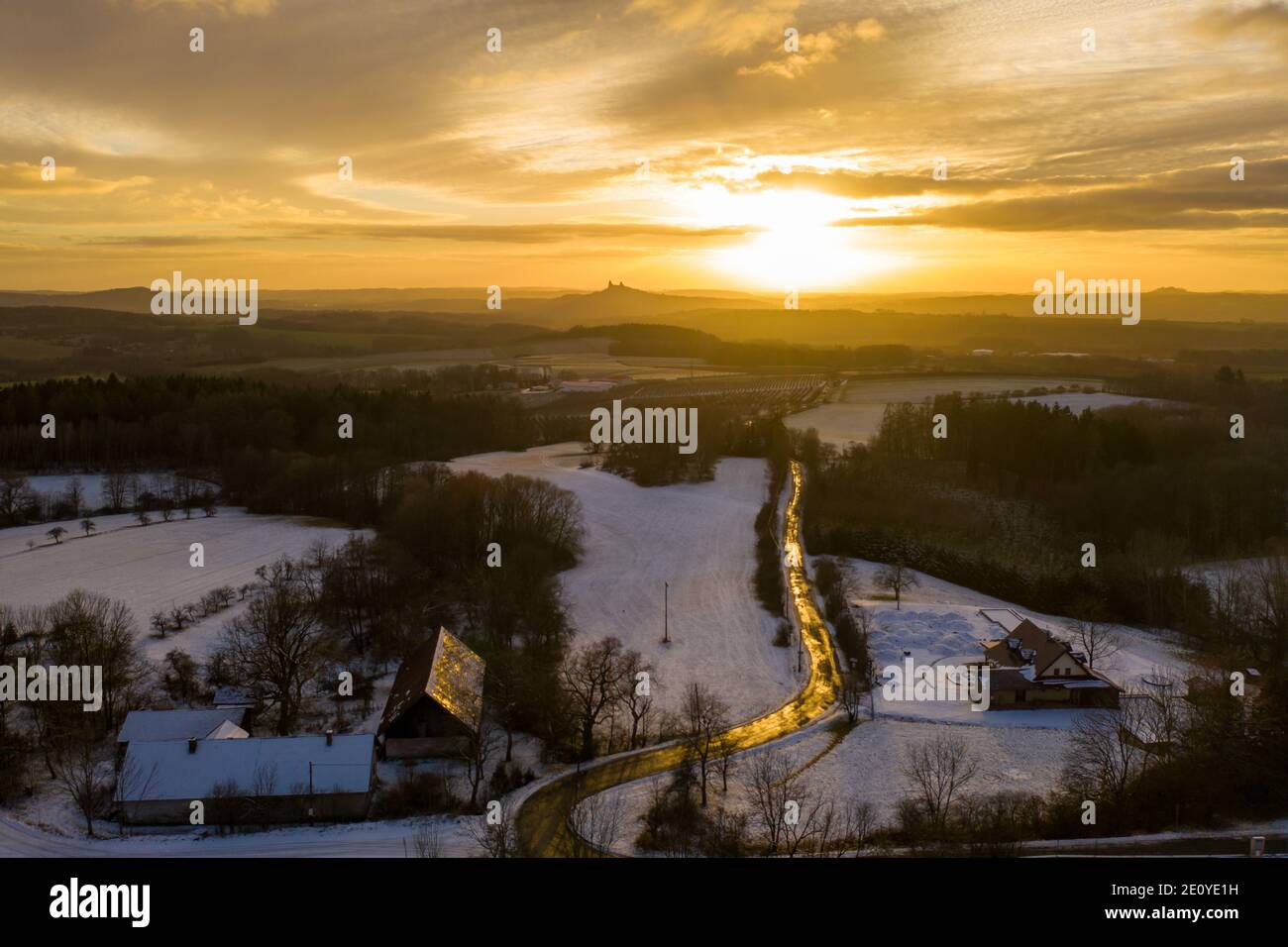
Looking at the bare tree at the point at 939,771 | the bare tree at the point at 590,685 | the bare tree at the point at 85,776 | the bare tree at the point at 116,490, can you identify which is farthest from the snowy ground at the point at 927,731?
the bare tree at the point at 116,490

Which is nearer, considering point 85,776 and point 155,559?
point 85,776

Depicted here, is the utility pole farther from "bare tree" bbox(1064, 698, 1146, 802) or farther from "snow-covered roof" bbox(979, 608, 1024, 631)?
"bare tree" bbox(1064, 698, 1146, 802)

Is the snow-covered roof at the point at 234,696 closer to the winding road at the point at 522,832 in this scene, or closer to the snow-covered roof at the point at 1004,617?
the winding road at the point at 522,832

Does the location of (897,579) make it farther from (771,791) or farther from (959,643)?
(771,791)

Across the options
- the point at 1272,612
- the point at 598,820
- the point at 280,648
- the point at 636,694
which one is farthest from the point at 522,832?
the point at 1272,612

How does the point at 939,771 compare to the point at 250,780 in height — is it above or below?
below

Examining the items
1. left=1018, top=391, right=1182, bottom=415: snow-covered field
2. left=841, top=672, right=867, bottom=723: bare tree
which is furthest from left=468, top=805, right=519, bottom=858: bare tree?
left=1018, top=391, right=1182, bottom=415: snow-covered field
